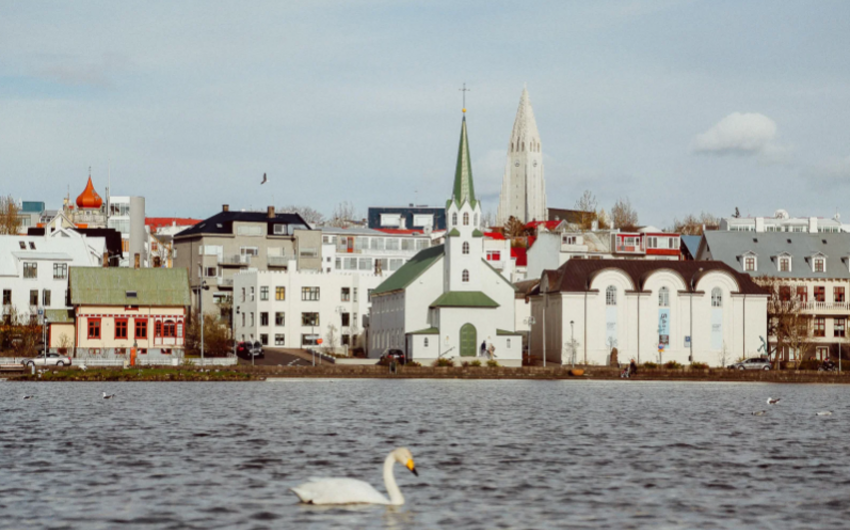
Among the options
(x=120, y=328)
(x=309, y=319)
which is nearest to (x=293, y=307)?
(x=309, y=319)

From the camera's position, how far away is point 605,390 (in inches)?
3305

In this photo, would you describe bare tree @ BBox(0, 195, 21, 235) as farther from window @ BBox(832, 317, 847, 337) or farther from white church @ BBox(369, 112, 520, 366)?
window @ BBox(832, 317, 847, 337)

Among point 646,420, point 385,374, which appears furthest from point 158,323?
point 646,420

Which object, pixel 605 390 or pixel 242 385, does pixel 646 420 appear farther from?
pixel 242 385

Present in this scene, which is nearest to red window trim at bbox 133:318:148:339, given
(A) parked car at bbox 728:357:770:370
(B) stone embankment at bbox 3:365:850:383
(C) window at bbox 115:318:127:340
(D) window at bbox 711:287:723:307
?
(C) window at bbox 115:318:127:340

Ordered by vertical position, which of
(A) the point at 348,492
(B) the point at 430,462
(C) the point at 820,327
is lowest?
(B) the point at 430,462

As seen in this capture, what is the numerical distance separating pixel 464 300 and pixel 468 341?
3.94m

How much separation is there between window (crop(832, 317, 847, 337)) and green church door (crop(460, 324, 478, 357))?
3785 centimetres

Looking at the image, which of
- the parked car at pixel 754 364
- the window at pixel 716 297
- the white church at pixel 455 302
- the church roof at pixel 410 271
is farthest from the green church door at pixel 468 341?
the parked car at pixel 754 364

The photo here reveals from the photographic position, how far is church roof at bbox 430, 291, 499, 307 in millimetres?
117688

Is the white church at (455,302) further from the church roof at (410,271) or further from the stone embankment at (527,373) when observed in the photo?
the stone embankment at (527,373)

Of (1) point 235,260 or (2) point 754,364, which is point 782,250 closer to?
(2) point 754,364

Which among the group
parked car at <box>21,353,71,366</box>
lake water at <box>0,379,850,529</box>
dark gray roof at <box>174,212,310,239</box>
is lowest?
lake water at <box>0,379,850,529</box>

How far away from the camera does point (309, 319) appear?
438 feet
